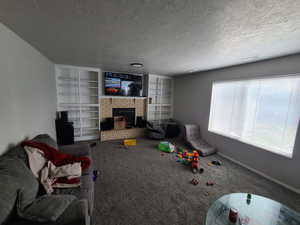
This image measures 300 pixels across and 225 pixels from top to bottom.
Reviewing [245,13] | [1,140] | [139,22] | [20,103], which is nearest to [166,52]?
[139,22]

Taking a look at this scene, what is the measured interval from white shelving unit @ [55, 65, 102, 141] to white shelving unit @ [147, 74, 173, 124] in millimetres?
1936

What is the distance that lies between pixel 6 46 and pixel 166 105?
15.1 feet

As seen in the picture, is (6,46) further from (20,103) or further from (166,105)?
(166,105)

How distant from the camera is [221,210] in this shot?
138cm

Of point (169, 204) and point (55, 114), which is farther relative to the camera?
point (55, 114)

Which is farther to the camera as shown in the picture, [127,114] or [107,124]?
[127,114]

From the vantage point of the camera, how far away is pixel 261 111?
257 cm

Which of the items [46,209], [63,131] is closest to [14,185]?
[46,209]

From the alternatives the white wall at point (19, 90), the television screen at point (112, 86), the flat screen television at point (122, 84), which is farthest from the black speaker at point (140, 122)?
the white wall at point (19, 90)

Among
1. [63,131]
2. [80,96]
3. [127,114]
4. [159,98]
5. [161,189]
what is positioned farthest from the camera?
[159,98]

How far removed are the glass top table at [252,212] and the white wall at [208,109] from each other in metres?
1.21

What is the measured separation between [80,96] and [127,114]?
1.65 m

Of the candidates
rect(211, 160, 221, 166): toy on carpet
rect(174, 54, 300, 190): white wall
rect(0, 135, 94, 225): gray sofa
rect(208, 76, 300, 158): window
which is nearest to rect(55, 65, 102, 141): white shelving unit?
rect(0, 135, 94, 225): gray sofa

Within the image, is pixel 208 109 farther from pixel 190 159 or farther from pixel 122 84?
pixel 122 84
